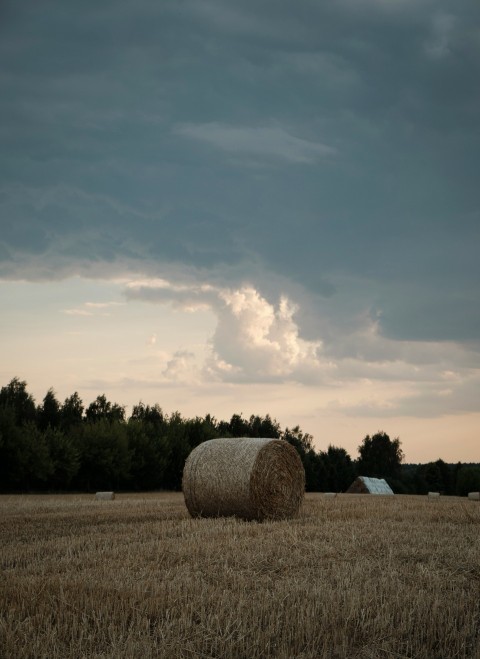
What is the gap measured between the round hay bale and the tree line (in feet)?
87.7

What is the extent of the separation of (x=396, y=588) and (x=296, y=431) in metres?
85.7

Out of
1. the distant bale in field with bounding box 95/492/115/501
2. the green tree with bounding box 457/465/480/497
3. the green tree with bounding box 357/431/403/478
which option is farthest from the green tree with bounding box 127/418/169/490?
the green tree with bounding box 357/431/403/478

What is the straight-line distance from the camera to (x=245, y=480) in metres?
15.6

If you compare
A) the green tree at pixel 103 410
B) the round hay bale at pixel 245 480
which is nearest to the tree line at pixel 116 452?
the green tree at pixel 103 410

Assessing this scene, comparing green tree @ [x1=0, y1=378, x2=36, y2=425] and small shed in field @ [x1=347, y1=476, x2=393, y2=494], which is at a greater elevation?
green tree @ [x1=0, y1=378, x2=36, y2=425]

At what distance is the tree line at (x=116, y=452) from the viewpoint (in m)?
41.9

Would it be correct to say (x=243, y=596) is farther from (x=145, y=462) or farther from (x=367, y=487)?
(x=145, y=462)

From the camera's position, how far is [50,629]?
5.84 meters

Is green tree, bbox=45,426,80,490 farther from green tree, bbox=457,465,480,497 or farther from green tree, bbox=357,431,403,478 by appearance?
green tree, bbox=357,431,403,478

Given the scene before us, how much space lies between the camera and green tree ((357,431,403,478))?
92.6 metres

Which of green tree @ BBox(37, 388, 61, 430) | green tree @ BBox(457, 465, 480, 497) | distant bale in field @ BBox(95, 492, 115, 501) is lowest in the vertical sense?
distant bale in field @ BBox(95, 492, 115, 501)

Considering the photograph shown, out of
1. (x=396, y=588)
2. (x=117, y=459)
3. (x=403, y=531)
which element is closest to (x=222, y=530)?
(x=403, y=531)

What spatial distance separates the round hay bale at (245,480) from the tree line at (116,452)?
87.7ft

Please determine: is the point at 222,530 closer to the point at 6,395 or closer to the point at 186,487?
the point at 186,487
